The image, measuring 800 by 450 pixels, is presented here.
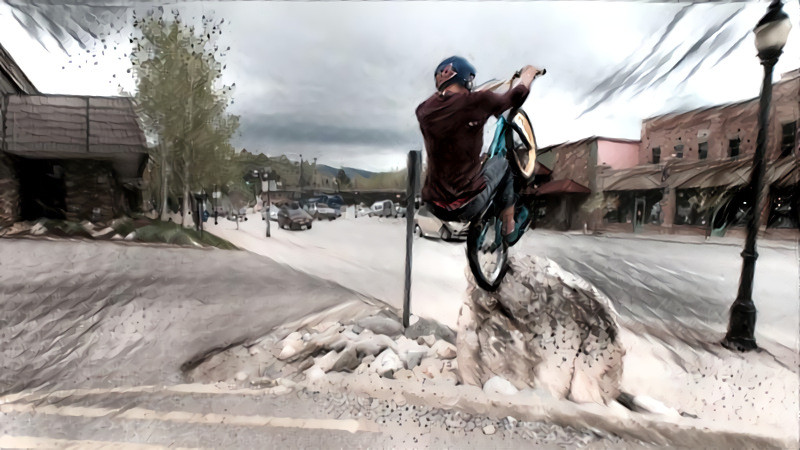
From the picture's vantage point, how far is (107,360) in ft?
5.56

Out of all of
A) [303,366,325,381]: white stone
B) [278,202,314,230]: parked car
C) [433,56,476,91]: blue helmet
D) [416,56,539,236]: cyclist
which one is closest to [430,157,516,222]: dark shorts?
[416,56,539,236]: cyclist

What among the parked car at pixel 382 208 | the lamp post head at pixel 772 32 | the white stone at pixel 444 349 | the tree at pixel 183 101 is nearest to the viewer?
the lamp post head at pixel 772 32

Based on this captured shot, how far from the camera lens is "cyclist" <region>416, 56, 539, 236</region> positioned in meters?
1.38

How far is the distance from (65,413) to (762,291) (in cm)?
288

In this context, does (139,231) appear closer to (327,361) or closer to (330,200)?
(330,200)

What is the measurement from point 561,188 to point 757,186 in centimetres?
70

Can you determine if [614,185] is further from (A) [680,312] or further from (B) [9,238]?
(B) [9,238]

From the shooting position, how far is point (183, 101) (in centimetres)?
151

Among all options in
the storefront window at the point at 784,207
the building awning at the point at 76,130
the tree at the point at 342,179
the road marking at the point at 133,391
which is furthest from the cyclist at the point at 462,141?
the building awning at the point at 76,130

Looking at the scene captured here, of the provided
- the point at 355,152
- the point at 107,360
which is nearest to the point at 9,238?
the point at 107,360

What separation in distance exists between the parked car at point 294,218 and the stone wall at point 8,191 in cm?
119

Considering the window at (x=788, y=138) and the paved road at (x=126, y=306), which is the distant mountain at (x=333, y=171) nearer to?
the paved road at (x=126, y=306)

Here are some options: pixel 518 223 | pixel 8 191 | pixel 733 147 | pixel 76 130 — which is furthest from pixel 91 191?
pixel 733 147

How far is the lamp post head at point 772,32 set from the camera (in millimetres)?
1294
